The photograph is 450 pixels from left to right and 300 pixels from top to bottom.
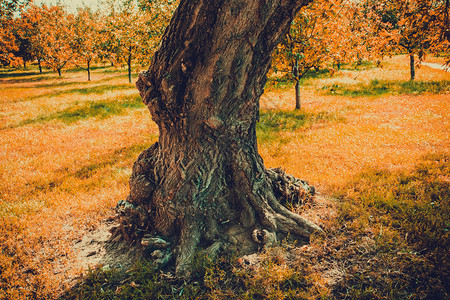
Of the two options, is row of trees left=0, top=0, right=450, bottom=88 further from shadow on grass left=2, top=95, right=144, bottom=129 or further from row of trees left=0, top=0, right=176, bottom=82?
shadow on grass left=2, top=95, right=144, bottom=129

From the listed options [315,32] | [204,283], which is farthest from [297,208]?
[315,32]

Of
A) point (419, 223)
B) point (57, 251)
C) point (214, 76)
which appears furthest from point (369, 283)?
point (57, 251)

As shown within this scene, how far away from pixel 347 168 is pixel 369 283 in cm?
365

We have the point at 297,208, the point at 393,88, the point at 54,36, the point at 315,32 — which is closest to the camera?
the point at 297,208

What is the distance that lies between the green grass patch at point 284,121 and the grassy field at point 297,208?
5 centimetres

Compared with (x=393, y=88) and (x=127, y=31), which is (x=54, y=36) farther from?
(x=393, y=88)

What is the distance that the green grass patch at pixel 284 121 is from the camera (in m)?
9.14

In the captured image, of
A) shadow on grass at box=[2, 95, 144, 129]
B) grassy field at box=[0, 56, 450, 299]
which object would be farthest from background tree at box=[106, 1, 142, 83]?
grassy field at box=[0, 56, 450, 299]

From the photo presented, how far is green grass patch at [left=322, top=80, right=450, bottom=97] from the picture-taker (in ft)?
46.7

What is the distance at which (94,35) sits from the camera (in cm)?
2895

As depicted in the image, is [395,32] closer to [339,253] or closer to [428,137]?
[428,137]

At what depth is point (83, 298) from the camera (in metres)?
3.04

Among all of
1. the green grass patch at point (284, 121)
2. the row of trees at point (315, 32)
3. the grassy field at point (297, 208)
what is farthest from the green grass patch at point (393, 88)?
the green grass patch at point (284, 121)

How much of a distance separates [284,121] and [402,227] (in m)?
7.24
